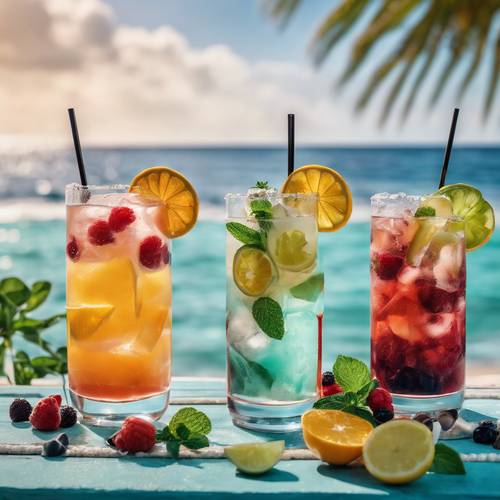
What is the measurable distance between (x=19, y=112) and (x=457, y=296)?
41.3 m

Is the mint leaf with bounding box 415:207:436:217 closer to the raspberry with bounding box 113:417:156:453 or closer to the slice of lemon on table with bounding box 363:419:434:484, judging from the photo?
the slice of lemon on table with bounding box 363:419:434:484

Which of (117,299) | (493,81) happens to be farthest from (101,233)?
(493,81)

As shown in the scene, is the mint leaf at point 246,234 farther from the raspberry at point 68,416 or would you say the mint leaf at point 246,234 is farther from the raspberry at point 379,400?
the raspberry at point 68,416

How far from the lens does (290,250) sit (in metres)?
2.19

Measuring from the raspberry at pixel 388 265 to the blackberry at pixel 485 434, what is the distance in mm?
485

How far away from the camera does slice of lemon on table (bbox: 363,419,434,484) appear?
6.06 ft

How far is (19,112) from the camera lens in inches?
1615

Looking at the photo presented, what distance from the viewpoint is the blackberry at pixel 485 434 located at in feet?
7.07

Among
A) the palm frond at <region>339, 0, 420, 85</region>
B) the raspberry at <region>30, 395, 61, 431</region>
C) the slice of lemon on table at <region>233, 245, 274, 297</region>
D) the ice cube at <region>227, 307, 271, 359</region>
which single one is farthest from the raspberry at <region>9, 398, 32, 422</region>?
the palm frond at <region>339, 0, 420, 85</region>

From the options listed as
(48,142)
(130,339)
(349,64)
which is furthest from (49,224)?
(48,142)

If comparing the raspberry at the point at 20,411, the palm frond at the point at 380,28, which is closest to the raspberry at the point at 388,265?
the raspberry at the point at 20,411

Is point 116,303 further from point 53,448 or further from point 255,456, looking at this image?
point 255,456

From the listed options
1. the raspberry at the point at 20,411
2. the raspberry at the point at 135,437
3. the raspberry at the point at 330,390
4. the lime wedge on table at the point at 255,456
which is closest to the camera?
the lime wedge on table at the point at 255,456

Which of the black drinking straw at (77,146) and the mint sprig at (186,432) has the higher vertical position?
the black drinking straw at (77,146)
